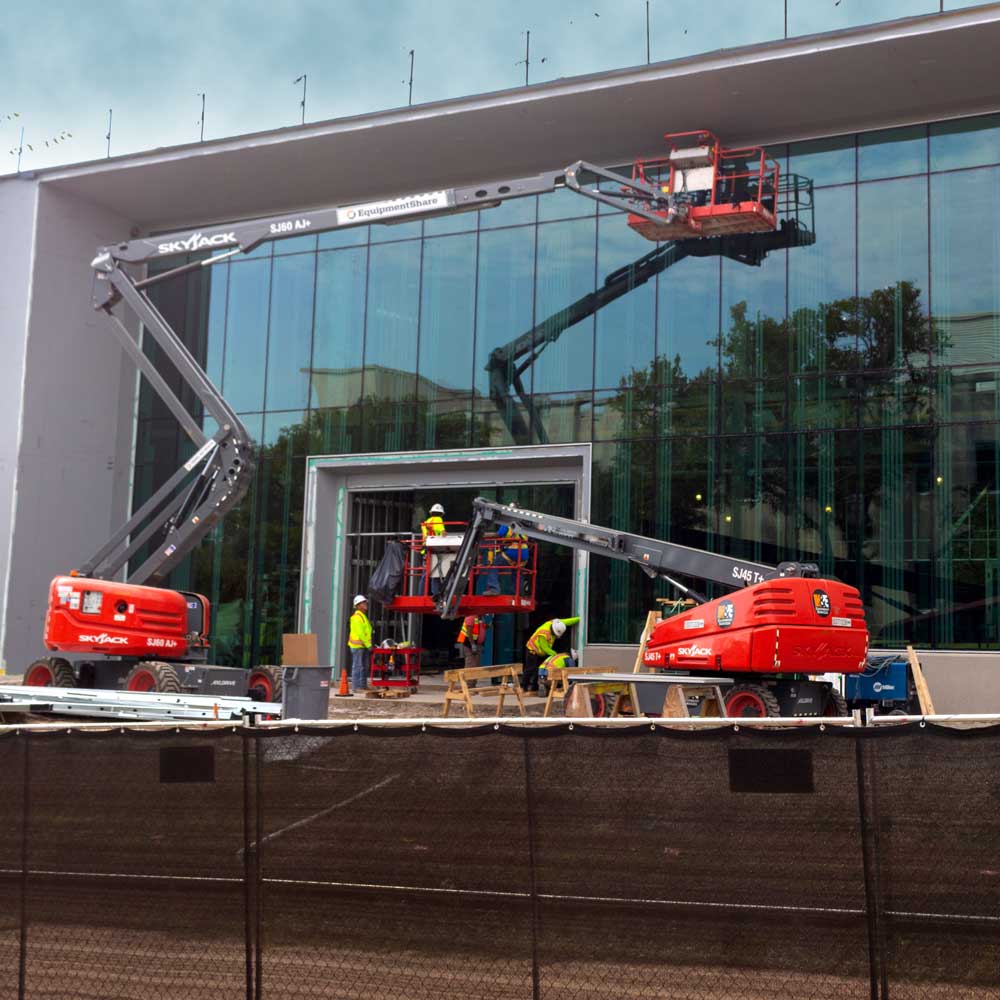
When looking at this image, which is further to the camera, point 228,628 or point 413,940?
point 228,628

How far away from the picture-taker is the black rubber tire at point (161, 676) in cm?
2150

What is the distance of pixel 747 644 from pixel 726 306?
1271cm

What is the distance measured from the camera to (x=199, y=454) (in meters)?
24.1

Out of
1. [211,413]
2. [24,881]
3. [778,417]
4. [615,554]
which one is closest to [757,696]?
[615,554]

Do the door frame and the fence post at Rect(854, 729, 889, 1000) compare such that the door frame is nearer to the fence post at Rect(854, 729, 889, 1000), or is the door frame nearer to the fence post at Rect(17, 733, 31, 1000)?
the fence post at Rect(17, 733, 31, 1000)

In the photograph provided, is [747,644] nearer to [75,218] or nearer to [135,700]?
[135,700]

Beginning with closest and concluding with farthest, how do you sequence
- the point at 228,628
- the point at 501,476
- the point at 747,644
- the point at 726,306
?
1. the point at 747,644
2. the point at 726,306
3. the point at 501,476
4. the point at 228,628

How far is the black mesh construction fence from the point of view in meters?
5.70

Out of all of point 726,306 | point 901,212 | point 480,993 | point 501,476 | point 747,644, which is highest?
point 901,212

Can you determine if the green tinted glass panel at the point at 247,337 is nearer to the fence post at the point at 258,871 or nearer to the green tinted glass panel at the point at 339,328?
the green tinted glass panel at the point at 339,328

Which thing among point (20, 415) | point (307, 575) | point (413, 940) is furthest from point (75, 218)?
point (413, 940)

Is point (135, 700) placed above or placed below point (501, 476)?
below

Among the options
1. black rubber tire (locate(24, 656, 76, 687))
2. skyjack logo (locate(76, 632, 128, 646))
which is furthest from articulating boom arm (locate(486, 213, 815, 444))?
black rubber tire (locate(24, 656, 76, 687))

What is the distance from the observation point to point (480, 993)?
20.0ft
